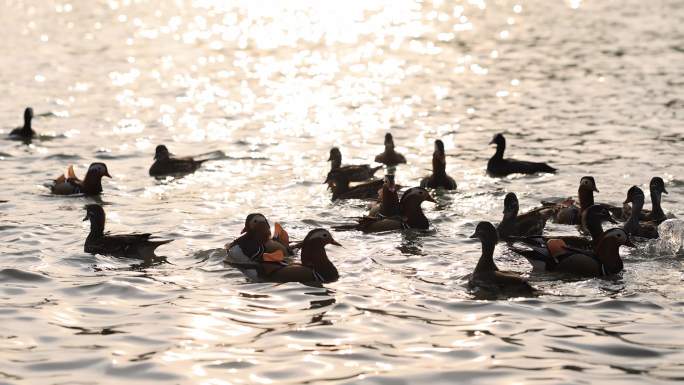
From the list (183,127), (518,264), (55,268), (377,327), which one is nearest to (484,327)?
(377,327)

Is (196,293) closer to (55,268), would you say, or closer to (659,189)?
(55,268)

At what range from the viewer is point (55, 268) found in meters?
17.5

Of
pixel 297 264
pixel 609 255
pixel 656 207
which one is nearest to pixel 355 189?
pixel 656 207

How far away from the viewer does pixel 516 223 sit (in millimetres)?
19281

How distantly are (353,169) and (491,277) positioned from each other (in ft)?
28.5

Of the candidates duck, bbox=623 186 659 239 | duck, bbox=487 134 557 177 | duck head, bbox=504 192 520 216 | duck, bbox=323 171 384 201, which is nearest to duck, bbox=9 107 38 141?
duck, bbox=323 171 384 201

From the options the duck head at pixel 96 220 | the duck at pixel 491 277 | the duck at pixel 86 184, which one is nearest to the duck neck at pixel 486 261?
the duck at pixel 491 277

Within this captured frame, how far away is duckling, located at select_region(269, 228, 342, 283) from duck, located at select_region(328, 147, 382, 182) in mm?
7170

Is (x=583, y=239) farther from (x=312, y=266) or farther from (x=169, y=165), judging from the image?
(x=169, y=165)

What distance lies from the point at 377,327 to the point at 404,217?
18.7ft

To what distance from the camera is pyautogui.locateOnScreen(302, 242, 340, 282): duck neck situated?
1647 centimetres

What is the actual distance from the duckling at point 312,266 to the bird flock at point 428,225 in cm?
1

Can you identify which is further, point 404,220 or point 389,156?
point 389,156

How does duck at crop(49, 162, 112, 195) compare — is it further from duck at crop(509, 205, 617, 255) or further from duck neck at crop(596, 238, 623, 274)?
duck neck at crop(596, 238, 623, 274)
